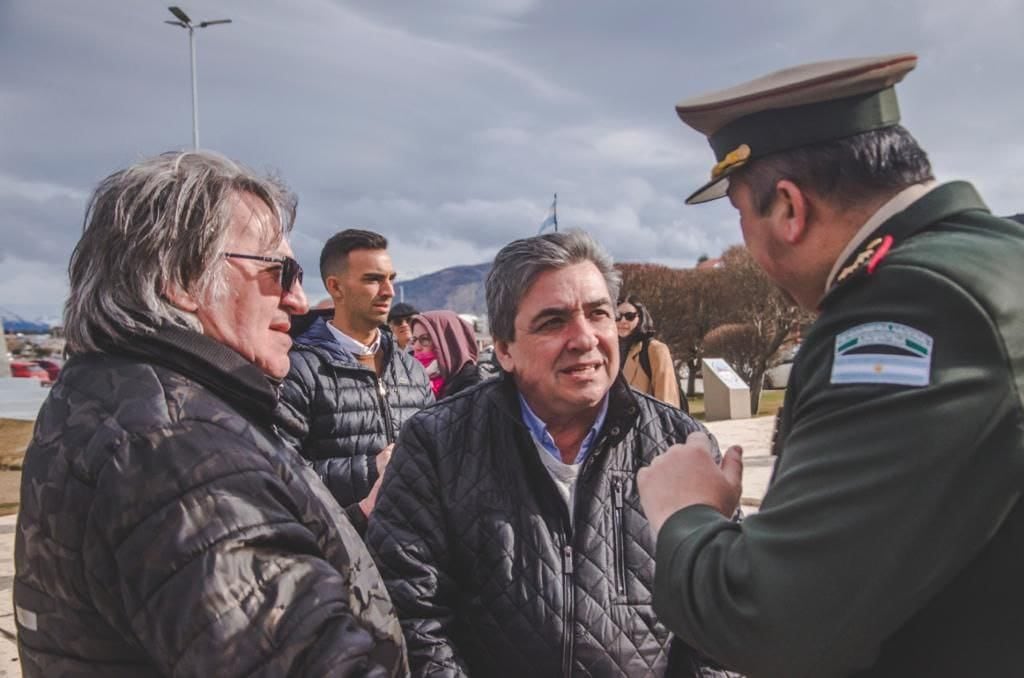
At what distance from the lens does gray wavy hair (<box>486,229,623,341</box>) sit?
2438 mm

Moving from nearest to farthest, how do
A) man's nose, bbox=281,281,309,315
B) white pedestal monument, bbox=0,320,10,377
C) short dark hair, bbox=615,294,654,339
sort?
man's nose, bbox=281,281,309,315 < short dark hair, bbox=615,294,654,339 < white pedestal monument, bbox=0,320,10,377

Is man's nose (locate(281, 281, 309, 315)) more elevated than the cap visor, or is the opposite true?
the cap visor

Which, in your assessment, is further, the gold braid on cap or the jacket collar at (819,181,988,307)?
the gold braid on cap

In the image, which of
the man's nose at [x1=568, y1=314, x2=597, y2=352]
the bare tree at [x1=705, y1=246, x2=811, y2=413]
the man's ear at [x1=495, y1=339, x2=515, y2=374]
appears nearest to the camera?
the man's nose at [x1=568, y1=314, x2=597, y2=352]

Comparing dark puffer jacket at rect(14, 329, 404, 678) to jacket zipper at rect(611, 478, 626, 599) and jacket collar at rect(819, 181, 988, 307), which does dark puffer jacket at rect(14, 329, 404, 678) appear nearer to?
jacket zipper at rect(611, 478, 626, 599)

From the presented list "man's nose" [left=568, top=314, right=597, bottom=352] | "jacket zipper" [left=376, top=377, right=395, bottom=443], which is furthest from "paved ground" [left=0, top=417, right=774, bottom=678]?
"man's nose" [left=568, top=314, right=597, bottom=352]

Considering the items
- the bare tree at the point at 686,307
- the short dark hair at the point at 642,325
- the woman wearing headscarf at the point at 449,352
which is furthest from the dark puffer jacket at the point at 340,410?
the bare tree at the point at 686,307

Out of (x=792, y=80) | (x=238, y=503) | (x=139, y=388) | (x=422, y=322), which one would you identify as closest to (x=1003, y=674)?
(x=792, y=80)

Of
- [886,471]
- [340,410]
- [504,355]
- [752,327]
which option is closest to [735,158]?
[886,471]

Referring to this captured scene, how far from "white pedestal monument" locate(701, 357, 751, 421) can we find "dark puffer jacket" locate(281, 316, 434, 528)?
46.2ft

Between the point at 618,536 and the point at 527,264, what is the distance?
85cm

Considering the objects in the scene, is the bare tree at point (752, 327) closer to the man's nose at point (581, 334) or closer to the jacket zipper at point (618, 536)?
the man's nose at point (581, 334)

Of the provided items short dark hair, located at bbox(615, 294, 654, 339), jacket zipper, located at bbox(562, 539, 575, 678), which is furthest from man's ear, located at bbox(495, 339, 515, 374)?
short dark hair, located at bbox(615, 294, 654, 339)

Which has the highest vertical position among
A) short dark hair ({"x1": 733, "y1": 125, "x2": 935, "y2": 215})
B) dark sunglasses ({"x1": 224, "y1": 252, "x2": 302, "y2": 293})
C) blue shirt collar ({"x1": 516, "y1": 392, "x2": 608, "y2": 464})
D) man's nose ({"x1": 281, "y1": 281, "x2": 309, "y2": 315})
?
short dark hair ({"x1": 733, "y1": 125, "x2": 935, "y2": 215})
